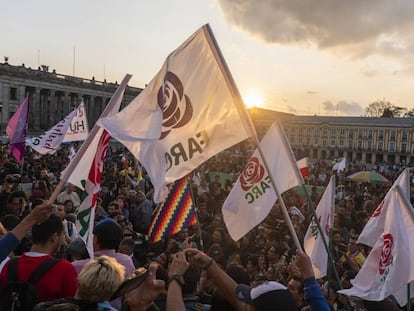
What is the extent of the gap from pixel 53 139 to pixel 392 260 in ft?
37.9


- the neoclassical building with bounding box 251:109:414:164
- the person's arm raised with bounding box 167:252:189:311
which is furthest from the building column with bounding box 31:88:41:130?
the person's arm raised with bounding box 167:252:189:311

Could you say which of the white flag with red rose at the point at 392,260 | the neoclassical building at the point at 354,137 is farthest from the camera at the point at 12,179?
the neoclassical building at the point at 354,137

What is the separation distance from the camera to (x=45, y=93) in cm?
6850

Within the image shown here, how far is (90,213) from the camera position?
4324 mm

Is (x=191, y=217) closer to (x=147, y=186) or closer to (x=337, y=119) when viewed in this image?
(x=147, y=186)

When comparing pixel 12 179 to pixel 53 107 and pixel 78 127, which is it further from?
pixel 53 107

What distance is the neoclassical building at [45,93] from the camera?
6148 centimetres

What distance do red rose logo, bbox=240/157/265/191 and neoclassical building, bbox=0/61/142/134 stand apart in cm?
5726

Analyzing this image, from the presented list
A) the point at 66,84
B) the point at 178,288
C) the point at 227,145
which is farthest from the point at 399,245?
the point at 66,84

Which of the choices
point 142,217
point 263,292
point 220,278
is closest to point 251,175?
point 220,278

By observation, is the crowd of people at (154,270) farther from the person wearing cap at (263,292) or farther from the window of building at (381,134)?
the window of building at (381,134)

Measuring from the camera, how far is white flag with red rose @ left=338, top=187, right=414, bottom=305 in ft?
12.9

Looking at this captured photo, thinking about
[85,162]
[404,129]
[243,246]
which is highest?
[404,129]

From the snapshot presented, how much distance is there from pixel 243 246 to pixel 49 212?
5062 millimetres
